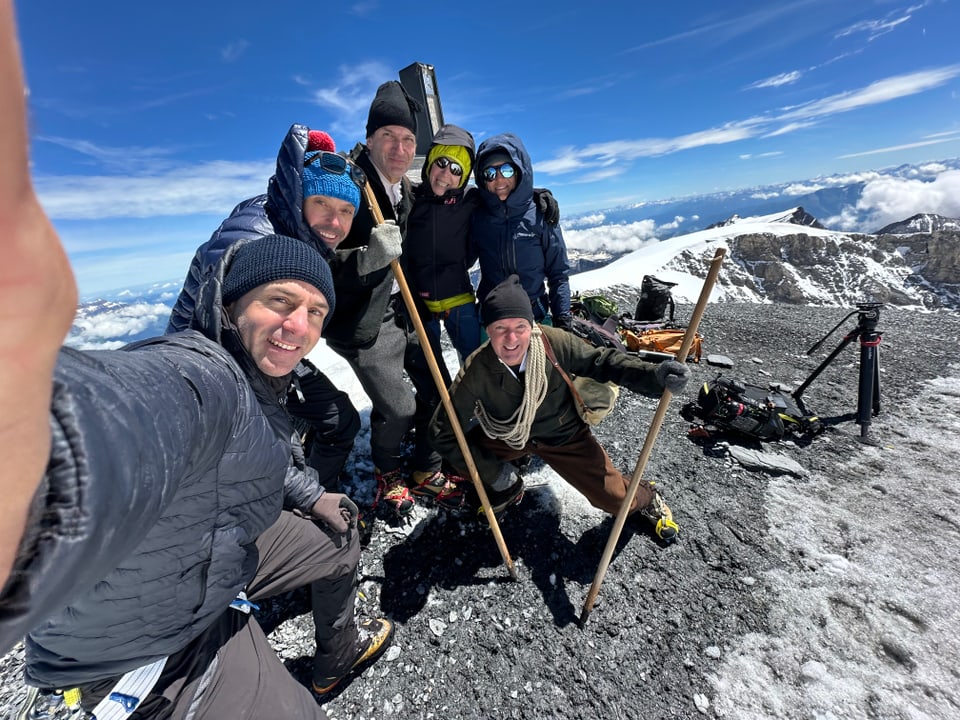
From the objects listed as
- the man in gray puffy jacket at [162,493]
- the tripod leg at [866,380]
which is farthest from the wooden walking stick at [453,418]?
the tripod leg at [866,380]

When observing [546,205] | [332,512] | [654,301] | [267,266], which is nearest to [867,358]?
[654,301]

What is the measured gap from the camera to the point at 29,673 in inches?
60.3

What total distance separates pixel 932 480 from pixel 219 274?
22.8 ft

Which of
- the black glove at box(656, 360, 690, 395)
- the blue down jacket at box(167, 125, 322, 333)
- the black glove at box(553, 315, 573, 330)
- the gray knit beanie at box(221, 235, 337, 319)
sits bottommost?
the black glove at box(656, 360, 690, 395)

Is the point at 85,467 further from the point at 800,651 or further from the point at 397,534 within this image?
the point at 800,651

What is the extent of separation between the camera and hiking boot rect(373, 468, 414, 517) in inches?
160

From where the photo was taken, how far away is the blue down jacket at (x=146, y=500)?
71 centimetres

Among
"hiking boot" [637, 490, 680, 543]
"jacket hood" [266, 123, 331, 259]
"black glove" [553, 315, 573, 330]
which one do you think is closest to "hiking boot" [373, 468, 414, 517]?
"hiking boot" [637, 490, 680, 543]

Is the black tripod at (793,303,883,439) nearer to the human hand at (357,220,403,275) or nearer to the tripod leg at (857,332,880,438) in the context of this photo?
the tripod leg at (857,332,880,438)

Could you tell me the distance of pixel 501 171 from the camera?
4.05 m

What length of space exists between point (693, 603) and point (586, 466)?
4.44 ft

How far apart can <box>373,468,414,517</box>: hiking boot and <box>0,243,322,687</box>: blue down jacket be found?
Answer: 6.90ft

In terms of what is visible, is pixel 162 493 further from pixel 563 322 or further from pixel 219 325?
pixel 563 322

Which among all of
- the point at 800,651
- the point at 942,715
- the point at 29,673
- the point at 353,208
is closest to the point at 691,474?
the point at 800,651
